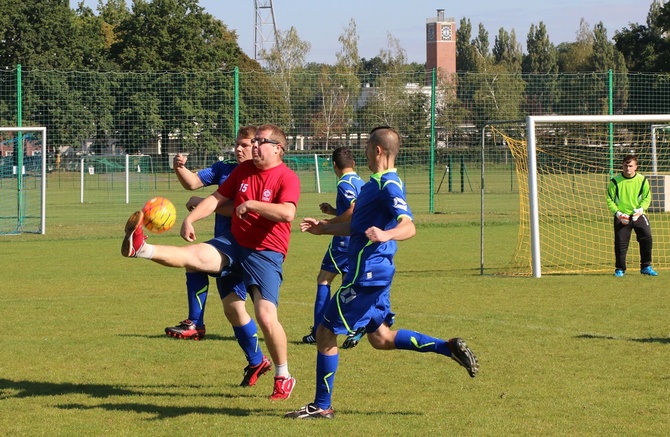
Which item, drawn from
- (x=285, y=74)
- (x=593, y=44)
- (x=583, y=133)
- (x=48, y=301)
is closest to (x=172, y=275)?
(x=48, y=301)

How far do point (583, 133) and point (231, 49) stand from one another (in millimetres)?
41031

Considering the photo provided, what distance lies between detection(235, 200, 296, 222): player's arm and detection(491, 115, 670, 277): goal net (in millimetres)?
8243

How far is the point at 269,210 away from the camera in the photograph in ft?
21.9

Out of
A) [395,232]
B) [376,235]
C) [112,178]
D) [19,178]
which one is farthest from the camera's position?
[112,178]

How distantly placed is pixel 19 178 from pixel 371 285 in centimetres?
1735

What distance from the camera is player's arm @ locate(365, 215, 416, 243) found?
19.4 ft

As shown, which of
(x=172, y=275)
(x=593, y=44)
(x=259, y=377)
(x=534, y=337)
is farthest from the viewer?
(x=593, y=44)

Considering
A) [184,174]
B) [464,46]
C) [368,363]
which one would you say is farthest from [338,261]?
[464,46]

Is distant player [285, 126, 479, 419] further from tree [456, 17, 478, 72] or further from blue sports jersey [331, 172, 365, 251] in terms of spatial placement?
tree [456, 17, 478, 72]

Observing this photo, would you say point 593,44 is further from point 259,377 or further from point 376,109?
point 259,377

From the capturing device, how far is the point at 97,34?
228ft

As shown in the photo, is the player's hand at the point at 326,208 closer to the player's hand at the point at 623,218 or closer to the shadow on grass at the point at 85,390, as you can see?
the shadow on grass at the point at 85,390

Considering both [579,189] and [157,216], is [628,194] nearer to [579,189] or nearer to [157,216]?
[579,189]

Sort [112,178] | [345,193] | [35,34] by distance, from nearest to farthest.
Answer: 1. [345,193]
2. [112,178]
3. [35,34]
